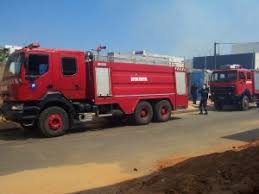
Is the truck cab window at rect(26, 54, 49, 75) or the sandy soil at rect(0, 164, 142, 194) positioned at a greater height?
the truck cab window at rect(26, 54, 49, 75)

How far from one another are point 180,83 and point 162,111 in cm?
174

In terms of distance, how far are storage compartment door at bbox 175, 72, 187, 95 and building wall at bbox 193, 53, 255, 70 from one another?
3963cm

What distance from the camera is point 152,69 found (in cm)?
2022

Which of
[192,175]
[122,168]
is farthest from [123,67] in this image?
[192,175]

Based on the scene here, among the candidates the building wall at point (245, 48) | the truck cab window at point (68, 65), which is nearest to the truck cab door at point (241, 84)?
the truck cab window at point (68, 65)

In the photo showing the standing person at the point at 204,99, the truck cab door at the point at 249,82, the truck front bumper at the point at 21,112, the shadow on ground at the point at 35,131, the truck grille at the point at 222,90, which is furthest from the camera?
the truck cab door at the point at 249,82

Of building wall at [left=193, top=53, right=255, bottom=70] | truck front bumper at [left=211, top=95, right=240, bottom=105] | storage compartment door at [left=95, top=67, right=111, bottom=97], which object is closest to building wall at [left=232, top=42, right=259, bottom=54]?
building wall at [left=193, top=53, right=255, bottom=70]

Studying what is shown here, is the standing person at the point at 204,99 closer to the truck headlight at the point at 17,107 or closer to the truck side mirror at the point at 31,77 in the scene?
the truck side mirror at the point at 31,77

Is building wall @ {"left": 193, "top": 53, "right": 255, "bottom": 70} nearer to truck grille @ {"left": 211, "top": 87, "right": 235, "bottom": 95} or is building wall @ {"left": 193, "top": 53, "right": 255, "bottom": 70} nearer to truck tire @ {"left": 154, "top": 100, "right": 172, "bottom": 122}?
truck grille @ {"left": 211, "top": 87, "right": 235, "bottom": 95}

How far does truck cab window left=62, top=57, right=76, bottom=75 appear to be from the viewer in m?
17.0

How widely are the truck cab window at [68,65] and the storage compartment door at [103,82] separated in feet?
3.19

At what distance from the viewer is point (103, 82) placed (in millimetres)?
18156

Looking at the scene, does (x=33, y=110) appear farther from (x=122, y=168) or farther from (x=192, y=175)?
(x=192, y=175)

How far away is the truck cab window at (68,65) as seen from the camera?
17031 millimetres
